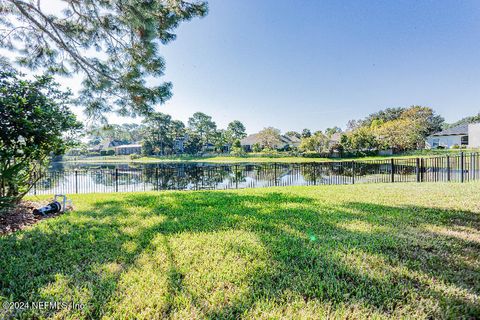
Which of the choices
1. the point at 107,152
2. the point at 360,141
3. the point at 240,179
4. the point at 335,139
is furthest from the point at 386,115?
the point at 107,152

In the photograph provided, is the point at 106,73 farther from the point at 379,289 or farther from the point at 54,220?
the point at 379,289

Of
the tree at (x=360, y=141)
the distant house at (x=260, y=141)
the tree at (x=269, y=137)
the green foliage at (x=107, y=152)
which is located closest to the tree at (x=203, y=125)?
the distant house at (x=260, y=141)

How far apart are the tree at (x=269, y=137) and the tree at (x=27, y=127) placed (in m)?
45.5

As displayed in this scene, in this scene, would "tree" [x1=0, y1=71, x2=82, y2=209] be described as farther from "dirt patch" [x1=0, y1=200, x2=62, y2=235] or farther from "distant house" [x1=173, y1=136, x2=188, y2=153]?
"distant house" [x1=173, y1=136, x2=188, y2=153]

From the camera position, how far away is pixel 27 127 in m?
4.43

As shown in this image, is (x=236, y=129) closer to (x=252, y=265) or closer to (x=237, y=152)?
(x=237, y=152)

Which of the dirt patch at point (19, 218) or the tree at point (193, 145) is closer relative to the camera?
the dirt patch at point (19, 218)

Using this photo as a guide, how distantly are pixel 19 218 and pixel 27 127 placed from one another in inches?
72.9

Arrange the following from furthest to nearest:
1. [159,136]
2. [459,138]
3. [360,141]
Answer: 1. [159,136]
2. [459,138]
3. [360,141]

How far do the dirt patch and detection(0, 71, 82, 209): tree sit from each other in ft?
0.94

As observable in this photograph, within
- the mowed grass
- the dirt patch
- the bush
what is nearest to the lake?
the dirt patch

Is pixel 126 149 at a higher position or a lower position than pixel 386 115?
Answer: lower

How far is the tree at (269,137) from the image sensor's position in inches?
1961

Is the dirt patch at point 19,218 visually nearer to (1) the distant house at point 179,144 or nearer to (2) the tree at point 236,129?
(1) the distant house at point 179,144
